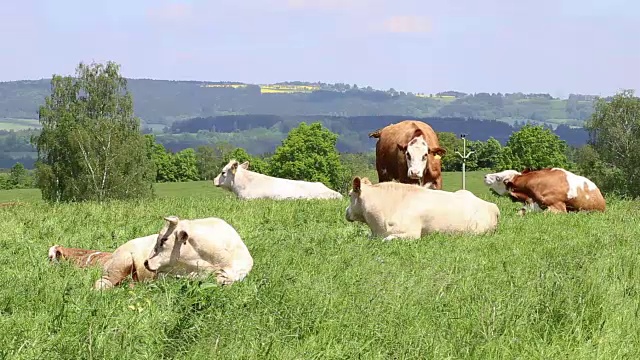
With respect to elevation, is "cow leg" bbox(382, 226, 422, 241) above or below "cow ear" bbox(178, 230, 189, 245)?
below

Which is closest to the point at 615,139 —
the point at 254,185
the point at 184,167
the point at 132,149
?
the point at 132,149

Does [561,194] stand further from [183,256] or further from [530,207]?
[183,256]

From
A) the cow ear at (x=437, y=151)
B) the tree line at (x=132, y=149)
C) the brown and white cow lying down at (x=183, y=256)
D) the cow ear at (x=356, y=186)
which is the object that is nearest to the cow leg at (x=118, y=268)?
the brown and white cow lying down at (x=183, y=256)

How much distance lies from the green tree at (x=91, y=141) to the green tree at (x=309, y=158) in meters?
29.4

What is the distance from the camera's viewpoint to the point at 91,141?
72.9 metres

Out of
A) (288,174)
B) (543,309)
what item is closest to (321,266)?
(543,309)

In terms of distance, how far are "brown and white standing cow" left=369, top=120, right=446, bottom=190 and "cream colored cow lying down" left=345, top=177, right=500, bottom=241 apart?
13.8ft

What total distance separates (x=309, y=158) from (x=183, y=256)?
327 feet

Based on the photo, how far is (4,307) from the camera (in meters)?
6.58

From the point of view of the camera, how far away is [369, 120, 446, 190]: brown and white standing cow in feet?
57.3

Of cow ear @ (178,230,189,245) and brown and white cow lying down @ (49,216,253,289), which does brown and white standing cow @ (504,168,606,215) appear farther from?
cow ear @ (178,230,189,245)

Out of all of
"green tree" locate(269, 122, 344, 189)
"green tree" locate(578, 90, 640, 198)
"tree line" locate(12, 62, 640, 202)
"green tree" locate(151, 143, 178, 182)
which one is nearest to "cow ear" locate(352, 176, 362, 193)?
"tree line" locate(12, 62, 640, 202)

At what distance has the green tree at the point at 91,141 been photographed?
234ft

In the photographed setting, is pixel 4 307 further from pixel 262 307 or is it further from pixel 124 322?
pixel 262 307
